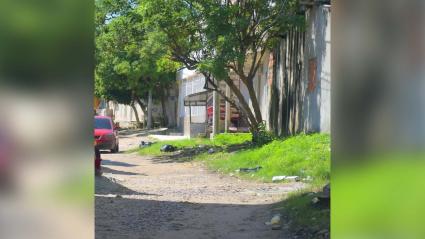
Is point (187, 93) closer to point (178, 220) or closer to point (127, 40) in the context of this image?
point (127, 40)

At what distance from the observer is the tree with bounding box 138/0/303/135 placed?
16641 mm

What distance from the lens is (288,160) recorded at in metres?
12.9

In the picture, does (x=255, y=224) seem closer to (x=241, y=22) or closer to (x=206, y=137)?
(x=241, y=22)

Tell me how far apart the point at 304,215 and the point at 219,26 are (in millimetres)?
10208

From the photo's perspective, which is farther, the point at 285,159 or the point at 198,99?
the point at 198,99

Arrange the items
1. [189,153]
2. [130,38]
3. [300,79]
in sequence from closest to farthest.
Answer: [300,79] < [130,38] < [189,153]

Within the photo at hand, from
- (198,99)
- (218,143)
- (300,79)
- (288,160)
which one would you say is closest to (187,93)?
(198,99)

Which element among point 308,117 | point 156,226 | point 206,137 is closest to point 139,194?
point 156,226

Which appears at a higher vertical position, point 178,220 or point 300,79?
point 300,79

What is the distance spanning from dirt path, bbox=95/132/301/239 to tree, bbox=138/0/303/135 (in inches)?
160

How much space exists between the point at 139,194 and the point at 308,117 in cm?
767

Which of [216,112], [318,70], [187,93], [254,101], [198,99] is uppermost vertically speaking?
[187,93]

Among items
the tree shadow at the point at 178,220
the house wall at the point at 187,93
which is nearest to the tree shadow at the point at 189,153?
the house wall at the point at 187,93

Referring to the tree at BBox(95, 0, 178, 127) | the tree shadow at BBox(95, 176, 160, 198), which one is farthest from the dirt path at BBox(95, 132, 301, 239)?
the tree at BBox(95, 0, 178, 127)
